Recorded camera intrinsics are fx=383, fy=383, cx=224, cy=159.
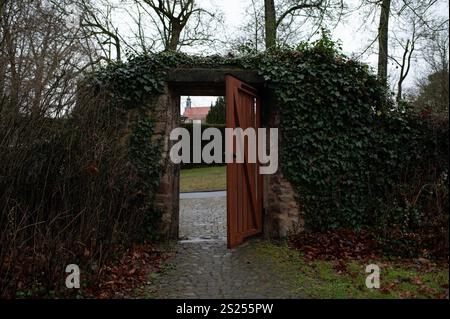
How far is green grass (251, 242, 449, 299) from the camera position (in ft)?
12.5

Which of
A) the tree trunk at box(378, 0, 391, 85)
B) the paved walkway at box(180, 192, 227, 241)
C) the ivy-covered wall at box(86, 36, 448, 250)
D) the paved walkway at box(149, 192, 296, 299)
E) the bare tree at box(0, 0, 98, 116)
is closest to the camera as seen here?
the paved walkway at box(149, 192, 296, 299)

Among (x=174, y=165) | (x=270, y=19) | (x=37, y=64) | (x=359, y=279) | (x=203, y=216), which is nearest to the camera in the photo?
(x=359, y=279)

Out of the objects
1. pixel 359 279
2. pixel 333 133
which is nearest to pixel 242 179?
pixel 333 133

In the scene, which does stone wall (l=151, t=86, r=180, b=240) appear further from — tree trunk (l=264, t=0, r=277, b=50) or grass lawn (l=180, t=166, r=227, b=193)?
grass lawn (l=180, t=166, r=227, b=193)

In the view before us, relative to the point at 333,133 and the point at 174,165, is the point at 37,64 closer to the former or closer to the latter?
the point at 174,165

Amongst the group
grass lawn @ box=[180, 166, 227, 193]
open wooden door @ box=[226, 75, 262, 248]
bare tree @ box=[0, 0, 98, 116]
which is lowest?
grass lawn @ box=[180, 166, 227, 193]

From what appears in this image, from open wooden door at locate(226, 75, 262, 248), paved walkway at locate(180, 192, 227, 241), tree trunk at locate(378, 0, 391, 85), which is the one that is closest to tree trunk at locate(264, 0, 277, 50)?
tree trunk at locate(378, 0, 391, 85)

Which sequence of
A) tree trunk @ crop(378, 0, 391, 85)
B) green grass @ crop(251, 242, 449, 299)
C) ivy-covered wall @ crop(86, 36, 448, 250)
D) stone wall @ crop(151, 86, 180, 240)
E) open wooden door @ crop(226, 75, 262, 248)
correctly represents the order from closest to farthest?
green grass @ crop(251, 242, 449, 299) → open wooden door @ crop(226, 75, 262, 248) → ivy-covered wall @ crop(86, 36, 448, 250) → stone wall @ crop(151, 86, 180, 240) → tree trunk @ crop(378, 0, 391, 85)

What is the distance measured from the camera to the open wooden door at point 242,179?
545 cm

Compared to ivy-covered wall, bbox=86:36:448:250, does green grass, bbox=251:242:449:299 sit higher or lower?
lower

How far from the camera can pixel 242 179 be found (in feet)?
19.5

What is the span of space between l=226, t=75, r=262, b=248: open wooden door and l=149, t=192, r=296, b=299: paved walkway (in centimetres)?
30

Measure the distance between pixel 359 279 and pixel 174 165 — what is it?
11.5 feet
